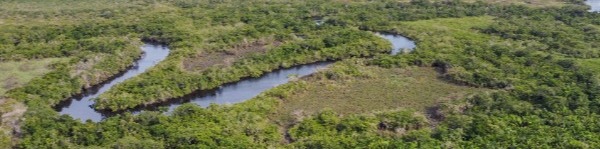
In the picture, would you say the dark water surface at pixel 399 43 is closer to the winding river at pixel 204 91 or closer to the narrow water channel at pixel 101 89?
the winding river at pixel 204 91

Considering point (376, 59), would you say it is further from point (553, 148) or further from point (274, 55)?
point (553, 148)

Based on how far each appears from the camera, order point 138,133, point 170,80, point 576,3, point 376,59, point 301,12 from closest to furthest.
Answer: point 138,133 → point 170,80 → point 376,59 → point 301,12 → point 576,3

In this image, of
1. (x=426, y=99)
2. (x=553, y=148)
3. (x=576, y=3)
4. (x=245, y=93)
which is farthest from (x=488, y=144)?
(x=576, y=3)

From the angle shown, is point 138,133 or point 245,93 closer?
point 138,133

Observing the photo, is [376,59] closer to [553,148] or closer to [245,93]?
[245,93]

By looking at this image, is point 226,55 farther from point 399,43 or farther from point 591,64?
point 591,64

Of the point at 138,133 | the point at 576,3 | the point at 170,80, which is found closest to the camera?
the point at 138,133

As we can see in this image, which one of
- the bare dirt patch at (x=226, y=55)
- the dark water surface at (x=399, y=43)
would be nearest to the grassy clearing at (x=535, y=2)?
the dark water surface at (x=399, y=43)
